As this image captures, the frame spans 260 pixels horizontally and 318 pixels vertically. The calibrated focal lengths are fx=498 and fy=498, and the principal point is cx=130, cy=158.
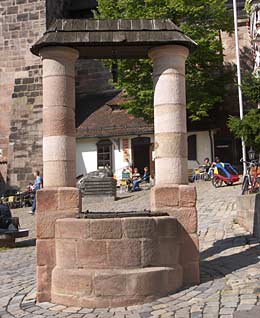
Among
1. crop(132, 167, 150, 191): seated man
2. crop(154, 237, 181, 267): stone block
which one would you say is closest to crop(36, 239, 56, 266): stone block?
crop(154, 237, 181, 267): stone block

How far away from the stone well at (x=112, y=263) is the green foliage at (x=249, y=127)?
2.81m

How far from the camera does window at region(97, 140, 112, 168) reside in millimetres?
26328

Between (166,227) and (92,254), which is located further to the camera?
(166,227)

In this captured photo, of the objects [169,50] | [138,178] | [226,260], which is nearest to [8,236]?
[226,260]

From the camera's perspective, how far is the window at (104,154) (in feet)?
86.4

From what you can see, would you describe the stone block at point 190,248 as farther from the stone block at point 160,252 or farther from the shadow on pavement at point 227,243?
the shadow on pavement at point 227,243

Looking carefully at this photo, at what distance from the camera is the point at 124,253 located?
5.61m

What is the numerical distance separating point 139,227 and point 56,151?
4.82 feet

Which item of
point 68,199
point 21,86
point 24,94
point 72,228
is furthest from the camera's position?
point 21,86

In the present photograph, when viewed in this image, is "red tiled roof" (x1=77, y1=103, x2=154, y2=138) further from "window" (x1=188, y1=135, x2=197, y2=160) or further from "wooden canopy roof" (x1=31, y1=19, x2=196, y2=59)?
"wooden canopy roof" (x1=31, y1=19, x2=196, y2=59)

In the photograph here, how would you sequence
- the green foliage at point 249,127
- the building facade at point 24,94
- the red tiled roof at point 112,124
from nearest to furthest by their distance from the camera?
1. the green foliage at point 249,127
2. the red tiled roof at point 112,124
3. the building facade at point 24,94

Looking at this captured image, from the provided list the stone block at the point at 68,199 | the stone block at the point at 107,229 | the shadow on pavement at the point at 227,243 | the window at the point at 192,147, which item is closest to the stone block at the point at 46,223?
the stone block at the point at 68,199

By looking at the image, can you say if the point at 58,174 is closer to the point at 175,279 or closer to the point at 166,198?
the point at 166,198

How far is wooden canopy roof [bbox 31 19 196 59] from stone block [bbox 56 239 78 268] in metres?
2.45
